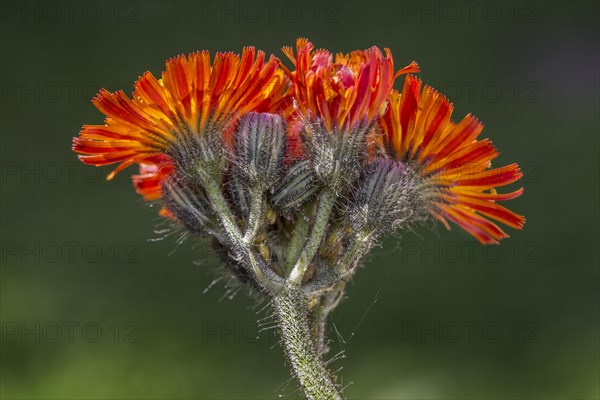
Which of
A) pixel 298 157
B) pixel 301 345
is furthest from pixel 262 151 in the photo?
pixel 301 345

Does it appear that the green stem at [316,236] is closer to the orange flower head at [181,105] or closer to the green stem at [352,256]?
the green stem at [352,256]

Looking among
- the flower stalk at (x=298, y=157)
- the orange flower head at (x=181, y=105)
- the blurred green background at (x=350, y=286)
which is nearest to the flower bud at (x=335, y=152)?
the flower stalk at (x=298, y=157)

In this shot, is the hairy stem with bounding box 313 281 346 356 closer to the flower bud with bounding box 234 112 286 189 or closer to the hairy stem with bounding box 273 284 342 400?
the hairy stem with bounding box 273 284 342 400

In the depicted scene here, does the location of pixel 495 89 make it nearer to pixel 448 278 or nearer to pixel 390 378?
pixel 448 278

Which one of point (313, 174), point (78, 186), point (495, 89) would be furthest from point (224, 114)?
point (495, 89)

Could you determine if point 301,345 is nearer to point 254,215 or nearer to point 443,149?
point 254,215
